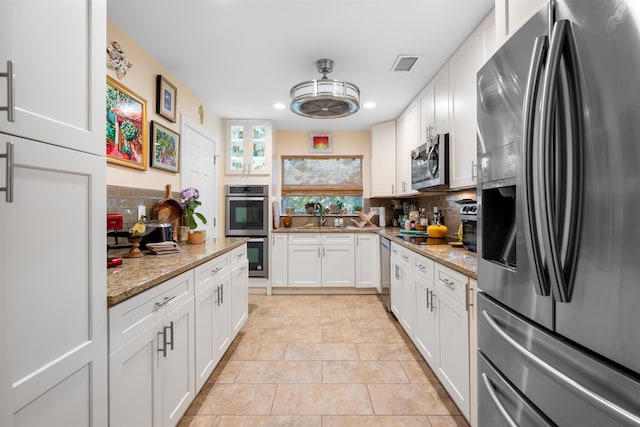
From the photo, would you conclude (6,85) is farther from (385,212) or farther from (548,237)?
(385,212)

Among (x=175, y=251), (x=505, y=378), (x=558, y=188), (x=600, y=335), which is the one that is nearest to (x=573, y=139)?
(x=558, y=188)

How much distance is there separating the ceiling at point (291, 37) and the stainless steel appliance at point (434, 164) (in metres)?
0.69

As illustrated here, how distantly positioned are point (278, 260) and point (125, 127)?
8.48 ft

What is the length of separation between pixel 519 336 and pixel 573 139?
1.92 feet

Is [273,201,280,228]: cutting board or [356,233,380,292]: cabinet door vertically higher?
[273,201,280,228]: cutting board

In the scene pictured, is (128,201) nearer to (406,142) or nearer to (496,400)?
(496,400)

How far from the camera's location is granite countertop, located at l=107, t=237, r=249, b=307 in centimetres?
118

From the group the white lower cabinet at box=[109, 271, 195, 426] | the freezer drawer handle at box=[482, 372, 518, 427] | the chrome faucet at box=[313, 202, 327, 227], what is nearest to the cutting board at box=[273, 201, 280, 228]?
the chrome faucet at box=[313, 202, 327, 227]

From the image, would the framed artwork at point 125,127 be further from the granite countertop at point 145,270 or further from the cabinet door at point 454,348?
the cabinet door at point 454,348

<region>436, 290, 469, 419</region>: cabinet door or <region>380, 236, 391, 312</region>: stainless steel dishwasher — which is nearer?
<region>436, 290, 469, 419</region>: cabinet door

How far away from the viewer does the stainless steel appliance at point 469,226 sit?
2.11m

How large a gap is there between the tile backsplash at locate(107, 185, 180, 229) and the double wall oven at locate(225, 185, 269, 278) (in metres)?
1.71

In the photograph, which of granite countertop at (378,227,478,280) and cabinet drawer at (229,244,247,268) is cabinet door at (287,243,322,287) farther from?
granite countertop at (378,227,478,280)

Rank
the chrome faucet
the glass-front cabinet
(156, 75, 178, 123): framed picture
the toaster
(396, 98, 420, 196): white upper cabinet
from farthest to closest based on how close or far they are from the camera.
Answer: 1. the chrome faucet
2. the glass-front cabinet
3. (396, 98, 420, 196): white upper cabinet
4. (156, 75, 178, 123): framed picture
5. the toaster
